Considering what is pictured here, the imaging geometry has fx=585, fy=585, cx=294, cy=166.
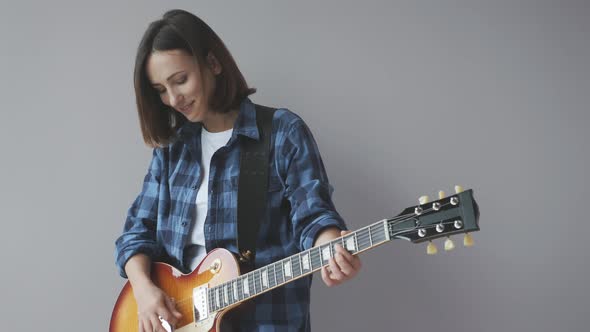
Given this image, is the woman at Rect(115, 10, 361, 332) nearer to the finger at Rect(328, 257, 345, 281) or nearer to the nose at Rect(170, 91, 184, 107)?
the nose at Rect(170, 91, 184, 107)

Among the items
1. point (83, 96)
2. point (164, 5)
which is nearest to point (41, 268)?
point (83, 96)

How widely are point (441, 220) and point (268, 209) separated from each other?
0.51m

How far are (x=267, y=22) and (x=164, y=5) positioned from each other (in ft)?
1.06

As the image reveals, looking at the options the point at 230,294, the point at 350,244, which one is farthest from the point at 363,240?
the point at 230,294

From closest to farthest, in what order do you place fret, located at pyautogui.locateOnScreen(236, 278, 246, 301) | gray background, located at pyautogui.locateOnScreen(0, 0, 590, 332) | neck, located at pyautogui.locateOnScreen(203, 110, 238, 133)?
fret, located at pyautogui.locateOnScreen(236, 278, 246, 301) → neck, located at pyautogui.locateOnScreen(203, 110, 238, 133) → gray background, located at pyautogui.locateOnScreen(0, 0, 590, 332)

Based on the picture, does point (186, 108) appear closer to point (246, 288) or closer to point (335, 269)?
point (246, 288)

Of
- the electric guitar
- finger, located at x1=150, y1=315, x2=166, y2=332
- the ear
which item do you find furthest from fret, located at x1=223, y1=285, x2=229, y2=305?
the ear

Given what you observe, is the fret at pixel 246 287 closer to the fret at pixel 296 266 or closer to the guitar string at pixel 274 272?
the guitar string at pixel 274 272

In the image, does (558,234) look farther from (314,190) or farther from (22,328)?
(22,328)

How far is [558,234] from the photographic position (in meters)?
1.63

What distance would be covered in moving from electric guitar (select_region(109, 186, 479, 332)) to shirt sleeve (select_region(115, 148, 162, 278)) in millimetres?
67

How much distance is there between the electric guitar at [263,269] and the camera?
3.11ft

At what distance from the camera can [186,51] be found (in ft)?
4.52

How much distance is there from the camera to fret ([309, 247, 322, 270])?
112cm
